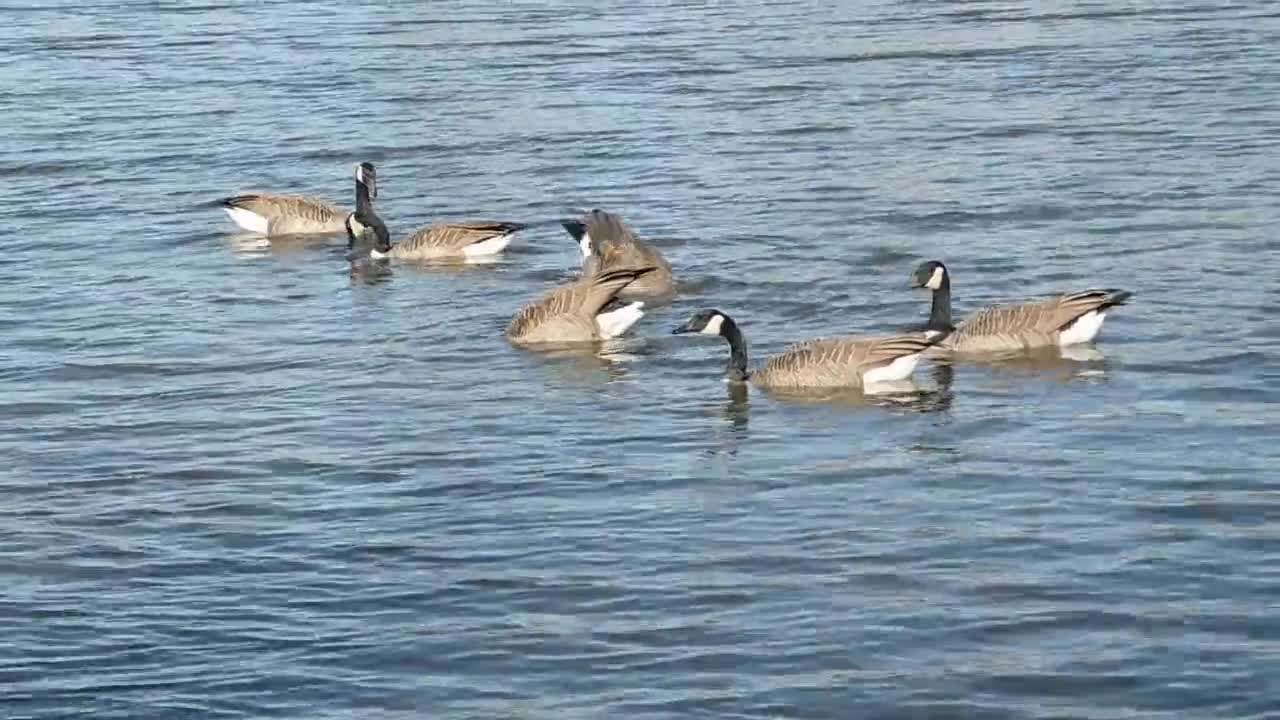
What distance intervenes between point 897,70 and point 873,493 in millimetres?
18496

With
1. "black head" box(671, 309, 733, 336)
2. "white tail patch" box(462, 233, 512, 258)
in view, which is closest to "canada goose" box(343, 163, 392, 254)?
"white tail patch" box(462, 233, 512, 258)

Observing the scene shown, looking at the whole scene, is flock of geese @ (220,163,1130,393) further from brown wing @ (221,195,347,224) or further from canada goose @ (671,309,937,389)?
brown wing @ (221,195,347,224)

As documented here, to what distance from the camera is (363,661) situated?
431 inches

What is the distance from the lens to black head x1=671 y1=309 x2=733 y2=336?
16.7 meters

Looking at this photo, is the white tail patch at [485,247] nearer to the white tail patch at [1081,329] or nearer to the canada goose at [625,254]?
the canada goose at [625,254]

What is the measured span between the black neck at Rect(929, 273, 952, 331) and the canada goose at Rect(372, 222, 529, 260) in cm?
488

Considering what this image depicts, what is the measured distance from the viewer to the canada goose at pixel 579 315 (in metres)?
17.9

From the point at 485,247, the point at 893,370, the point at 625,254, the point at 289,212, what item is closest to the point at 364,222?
the point at 289,212

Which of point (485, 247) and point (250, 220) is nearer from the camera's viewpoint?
point (485, 247)

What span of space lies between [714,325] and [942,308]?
1867mm

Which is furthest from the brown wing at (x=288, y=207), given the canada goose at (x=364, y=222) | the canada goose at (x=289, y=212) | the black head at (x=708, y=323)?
the black head at (x=708, y=323)

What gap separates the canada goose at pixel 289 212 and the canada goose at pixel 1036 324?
7528 millimetres

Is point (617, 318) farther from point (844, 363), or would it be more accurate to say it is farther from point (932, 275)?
point (844, 363)

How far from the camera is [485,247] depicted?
21.5 meters
